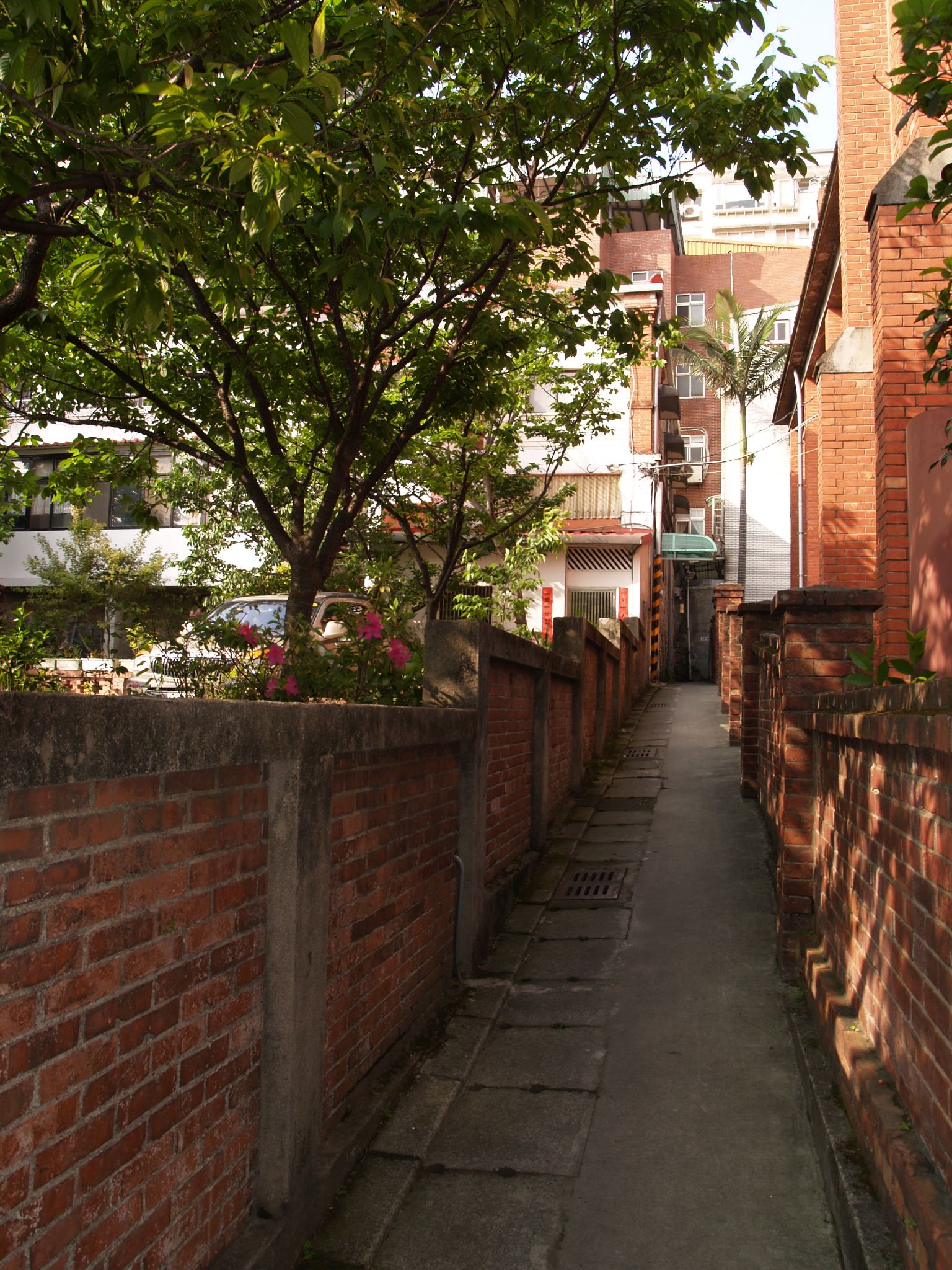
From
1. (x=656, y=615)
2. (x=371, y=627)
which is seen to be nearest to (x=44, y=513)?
(x=656, y=615)

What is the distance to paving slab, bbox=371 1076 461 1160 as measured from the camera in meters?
4.18

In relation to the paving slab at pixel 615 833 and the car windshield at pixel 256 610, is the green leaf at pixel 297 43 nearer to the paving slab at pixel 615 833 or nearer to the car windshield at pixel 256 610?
the paving slab at pixel 615 833

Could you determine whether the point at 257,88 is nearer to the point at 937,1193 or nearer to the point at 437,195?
the point at 437,195

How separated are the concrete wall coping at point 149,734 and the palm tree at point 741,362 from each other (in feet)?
99.7

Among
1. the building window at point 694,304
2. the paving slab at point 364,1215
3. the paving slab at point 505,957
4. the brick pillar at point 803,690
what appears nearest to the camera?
the paving slab at point 364,1215

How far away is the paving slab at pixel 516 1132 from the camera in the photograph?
4125 mm

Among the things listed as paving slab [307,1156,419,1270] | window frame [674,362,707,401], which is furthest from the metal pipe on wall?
window frame [674,362,707,401]

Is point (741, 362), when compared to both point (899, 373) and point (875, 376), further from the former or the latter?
point (899, 373)

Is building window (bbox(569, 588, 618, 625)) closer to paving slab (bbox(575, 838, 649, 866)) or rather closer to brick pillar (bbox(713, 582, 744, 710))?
brick pillar (bbox(713, 582, 744, 710))

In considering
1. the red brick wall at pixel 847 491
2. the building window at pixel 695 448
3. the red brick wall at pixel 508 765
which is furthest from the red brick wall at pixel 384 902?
the building window at pixel 695 448

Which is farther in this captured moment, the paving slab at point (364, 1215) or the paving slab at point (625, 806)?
the paving slab at point (625, 806)

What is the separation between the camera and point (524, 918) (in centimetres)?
716

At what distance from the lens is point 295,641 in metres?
5.75

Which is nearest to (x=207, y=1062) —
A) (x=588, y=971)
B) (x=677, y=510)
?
(x=588, y=971)
